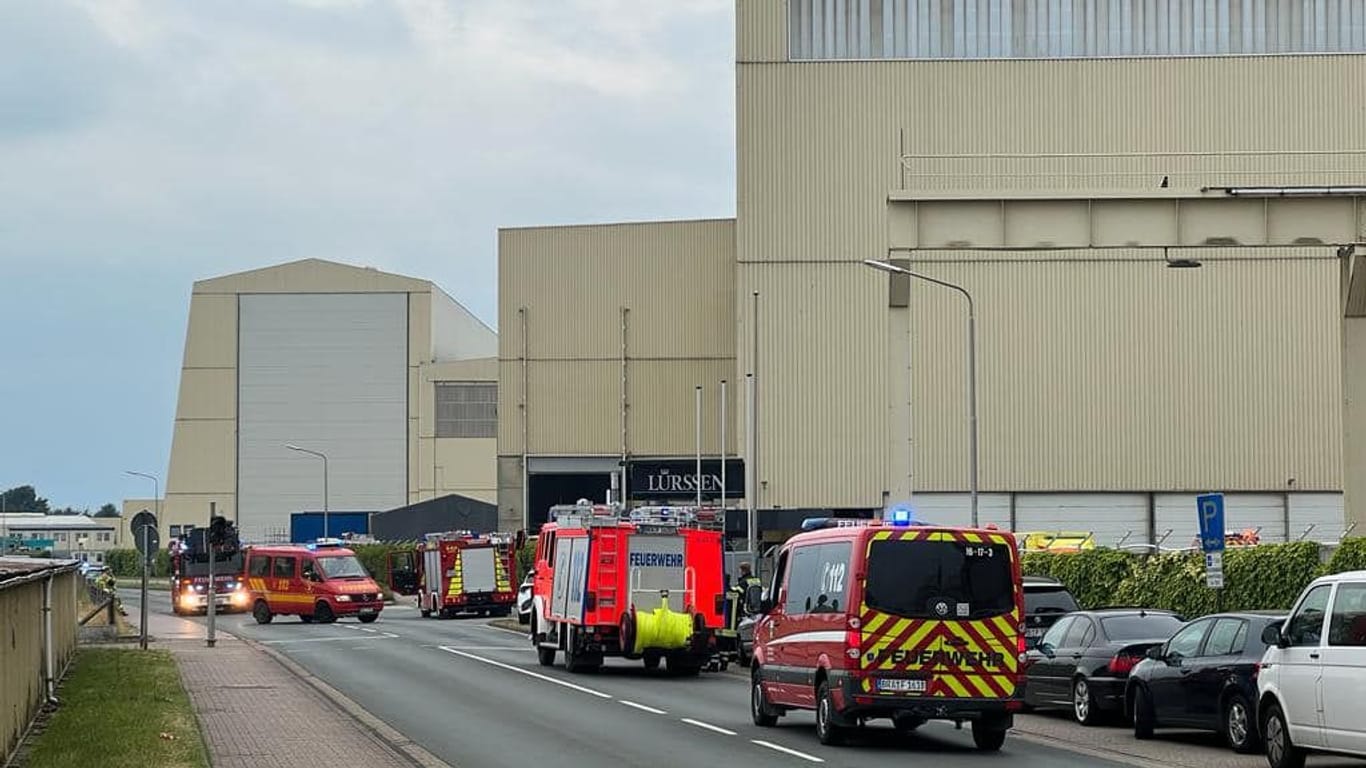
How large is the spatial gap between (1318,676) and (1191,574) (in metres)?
15.8

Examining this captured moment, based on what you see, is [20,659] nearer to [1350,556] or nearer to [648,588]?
[648,588]

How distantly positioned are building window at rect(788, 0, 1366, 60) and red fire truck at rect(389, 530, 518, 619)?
64.0 ft

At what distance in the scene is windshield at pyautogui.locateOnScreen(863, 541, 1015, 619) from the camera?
20.3 meters

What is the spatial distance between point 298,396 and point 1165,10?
47.6 m

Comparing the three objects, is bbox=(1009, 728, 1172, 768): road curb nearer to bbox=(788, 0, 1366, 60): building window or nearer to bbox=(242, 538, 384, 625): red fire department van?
bbox=(242, 538, 384, 625): red fire department van

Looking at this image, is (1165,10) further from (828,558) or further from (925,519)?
Result: (828,558)

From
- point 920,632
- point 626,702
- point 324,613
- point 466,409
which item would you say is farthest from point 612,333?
point 920,632

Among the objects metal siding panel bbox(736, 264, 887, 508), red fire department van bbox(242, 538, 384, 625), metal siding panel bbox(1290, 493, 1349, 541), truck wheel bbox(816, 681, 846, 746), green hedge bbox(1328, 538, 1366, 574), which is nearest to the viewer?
truck wheel bbox(816, 681, 846, 746)

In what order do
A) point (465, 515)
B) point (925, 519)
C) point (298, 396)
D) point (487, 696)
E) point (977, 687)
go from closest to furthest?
point (977, 687) → point (487, 696) → point (925, 519) → point (465, 515) → point (298, 396)

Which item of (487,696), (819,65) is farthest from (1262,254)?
(487,696)

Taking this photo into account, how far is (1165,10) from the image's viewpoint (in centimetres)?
6838

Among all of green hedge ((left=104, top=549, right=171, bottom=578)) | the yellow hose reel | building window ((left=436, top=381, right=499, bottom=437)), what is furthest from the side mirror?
green hedge ((left=104, top=549, right=171, bottom=578))

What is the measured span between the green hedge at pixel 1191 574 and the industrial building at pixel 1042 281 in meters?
23.1

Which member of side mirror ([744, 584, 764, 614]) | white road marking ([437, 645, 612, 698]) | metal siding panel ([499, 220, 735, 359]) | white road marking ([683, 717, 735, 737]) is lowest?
white road marking ([437, 645, 612, 698])
